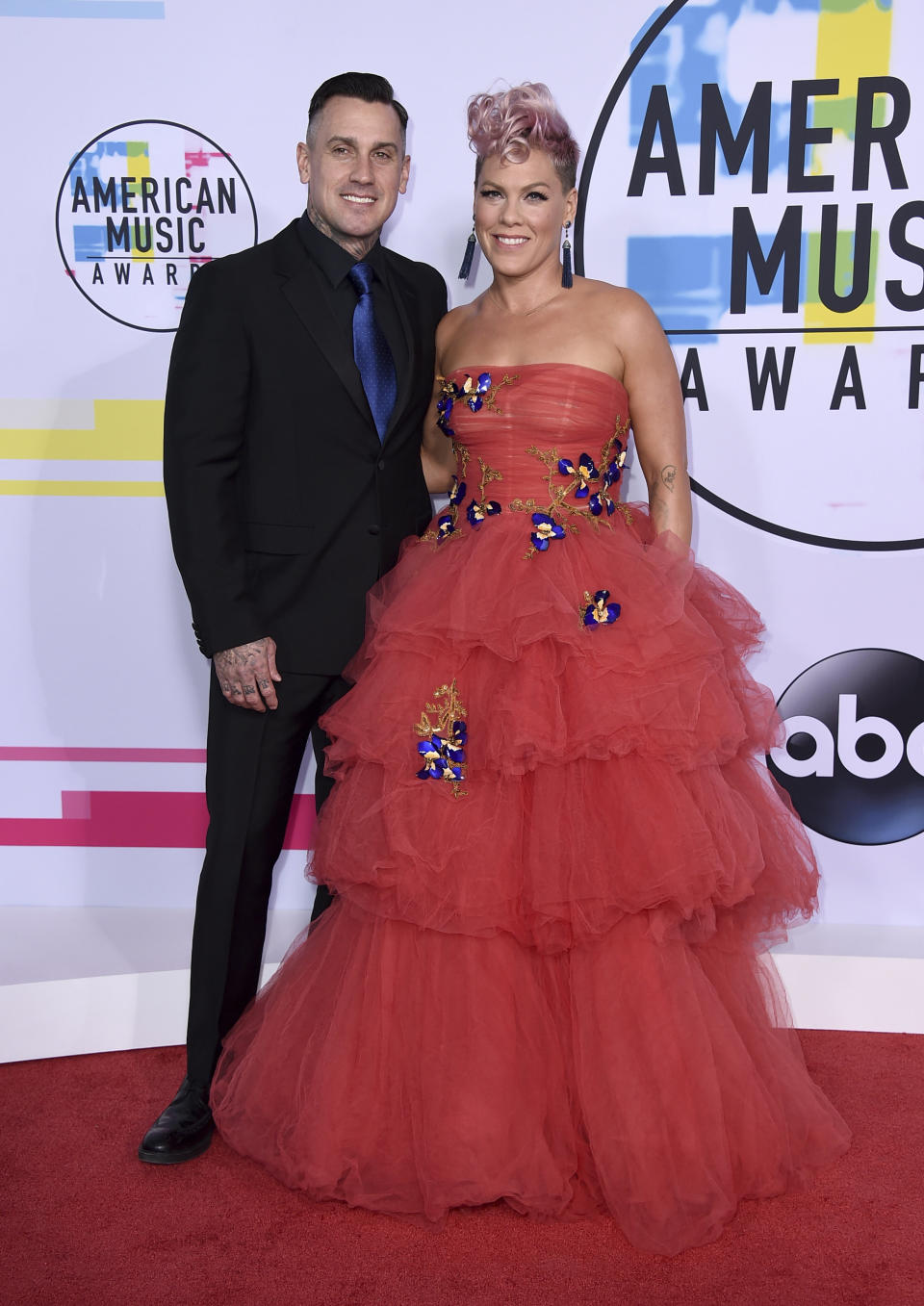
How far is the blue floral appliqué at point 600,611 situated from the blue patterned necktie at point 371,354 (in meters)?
0.57

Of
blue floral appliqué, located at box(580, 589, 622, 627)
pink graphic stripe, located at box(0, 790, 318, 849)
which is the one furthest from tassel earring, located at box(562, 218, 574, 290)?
pink graphic stripe, located at box(0, 790, 318, 849)

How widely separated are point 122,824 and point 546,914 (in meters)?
1.77

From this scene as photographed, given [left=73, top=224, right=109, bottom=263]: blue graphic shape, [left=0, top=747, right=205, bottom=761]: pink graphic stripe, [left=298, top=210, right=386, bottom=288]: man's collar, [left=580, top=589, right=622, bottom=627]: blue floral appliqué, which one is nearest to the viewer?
[left=580, top=589, right=622, bottom=627]: blue floral appliqué

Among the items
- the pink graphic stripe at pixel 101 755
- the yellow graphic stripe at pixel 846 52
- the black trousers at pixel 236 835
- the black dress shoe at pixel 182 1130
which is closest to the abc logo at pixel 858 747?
the yellow graphic stripe at pixel 846 52

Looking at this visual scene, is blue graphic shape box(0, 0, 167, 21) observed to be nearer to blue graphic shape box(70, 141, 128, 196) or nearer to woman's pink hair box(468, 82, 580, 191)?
blue graphic shape box(70, 141, 128, 196)

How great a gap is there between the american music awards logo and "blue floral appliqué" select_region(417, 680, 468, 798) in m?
1.32

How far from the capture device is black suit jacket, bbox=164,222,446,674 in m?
2.36

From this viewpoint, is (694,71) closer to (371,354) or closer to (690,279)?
(690,279)

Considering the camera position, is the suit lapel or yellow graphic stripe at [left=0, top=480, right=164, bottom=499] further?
yellow graphic stripe at [left=0, top=480, right=164, bottom=499]

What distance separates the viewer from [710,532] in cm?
327

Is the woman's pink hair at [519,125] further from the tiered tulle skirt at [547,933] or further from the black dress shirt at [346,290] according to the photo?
the tiered tulle skirt at [547,933]

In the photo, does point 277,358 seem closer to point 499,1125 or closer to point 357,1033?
point 357,1033

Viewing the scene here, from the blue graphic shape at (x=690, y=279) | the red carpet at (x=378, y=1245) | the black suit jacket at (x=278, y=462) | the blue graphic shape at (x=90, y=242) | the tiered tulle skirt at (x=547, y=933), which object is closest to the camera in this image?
the red carpet at (x=378, y=1245)

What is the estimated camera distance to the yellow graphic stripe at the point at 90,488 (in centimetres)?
335
